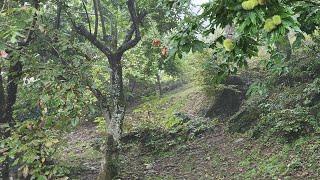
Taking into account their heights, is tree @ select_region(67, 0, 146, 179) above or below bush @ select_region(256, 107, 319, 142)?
above

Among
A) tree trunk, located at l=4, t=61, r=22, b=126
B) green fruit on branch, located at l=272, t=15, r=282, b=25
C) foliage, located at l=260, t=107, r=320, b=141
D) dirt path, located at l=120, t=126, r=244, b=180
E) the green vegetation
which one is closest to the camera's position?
green fruit on branch, located at l=272, t=15, r=282, b=25

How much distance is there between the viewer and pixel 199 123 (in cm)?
1332

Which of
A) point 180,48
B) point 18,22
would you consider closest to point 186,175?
point 18,22

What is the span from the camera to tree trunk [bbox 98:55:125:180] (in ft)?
30.5

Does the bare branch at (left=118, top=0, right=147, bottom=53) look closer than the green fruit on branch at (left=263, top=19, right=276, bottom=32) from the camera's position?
No

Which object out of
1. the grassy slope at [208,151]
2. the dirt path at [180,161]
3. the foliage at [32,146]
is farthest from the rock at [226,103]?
the foliage at [32,146]

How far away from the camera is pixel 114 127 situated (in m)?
9.49

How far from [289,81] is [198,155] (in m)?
3.79

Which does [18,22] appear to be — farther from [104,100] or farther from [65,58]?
[104,100]

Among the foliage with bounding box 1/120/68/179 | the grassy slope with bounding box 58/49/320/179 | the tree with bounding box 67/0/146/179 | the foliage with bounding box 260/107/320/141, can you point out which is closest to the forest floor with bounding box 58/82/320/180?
the grassy slope with bounding box 58/49/320/179

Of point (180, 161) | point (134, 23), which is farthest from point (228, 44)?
point (180, 161)

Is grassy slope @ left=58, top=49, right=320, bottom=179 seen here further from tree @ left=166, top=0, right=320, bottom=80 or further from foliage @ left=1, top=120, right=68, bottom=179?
tree @ left=166, top=0, right=320, bottom=80

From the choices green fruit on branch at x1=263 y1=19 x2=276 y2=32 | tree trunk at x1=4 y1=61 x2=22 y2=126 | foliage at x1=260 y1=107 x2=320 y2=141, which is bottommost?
foliage at x1=260 y1=107 x2=320 y2=141

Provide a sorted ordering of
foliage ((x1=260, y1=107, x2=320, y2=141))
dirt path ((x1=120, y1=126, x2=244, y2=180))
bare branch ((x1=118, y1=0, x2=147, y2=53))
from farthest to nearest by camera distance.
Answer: dirt path ((x1=120, y1=126, x2=244, y2=180)), bare branch ((x1=118, y1=0, x2=147, y2=53)), foliage ((x1=260, y1=107, x2=320, y2=141))
